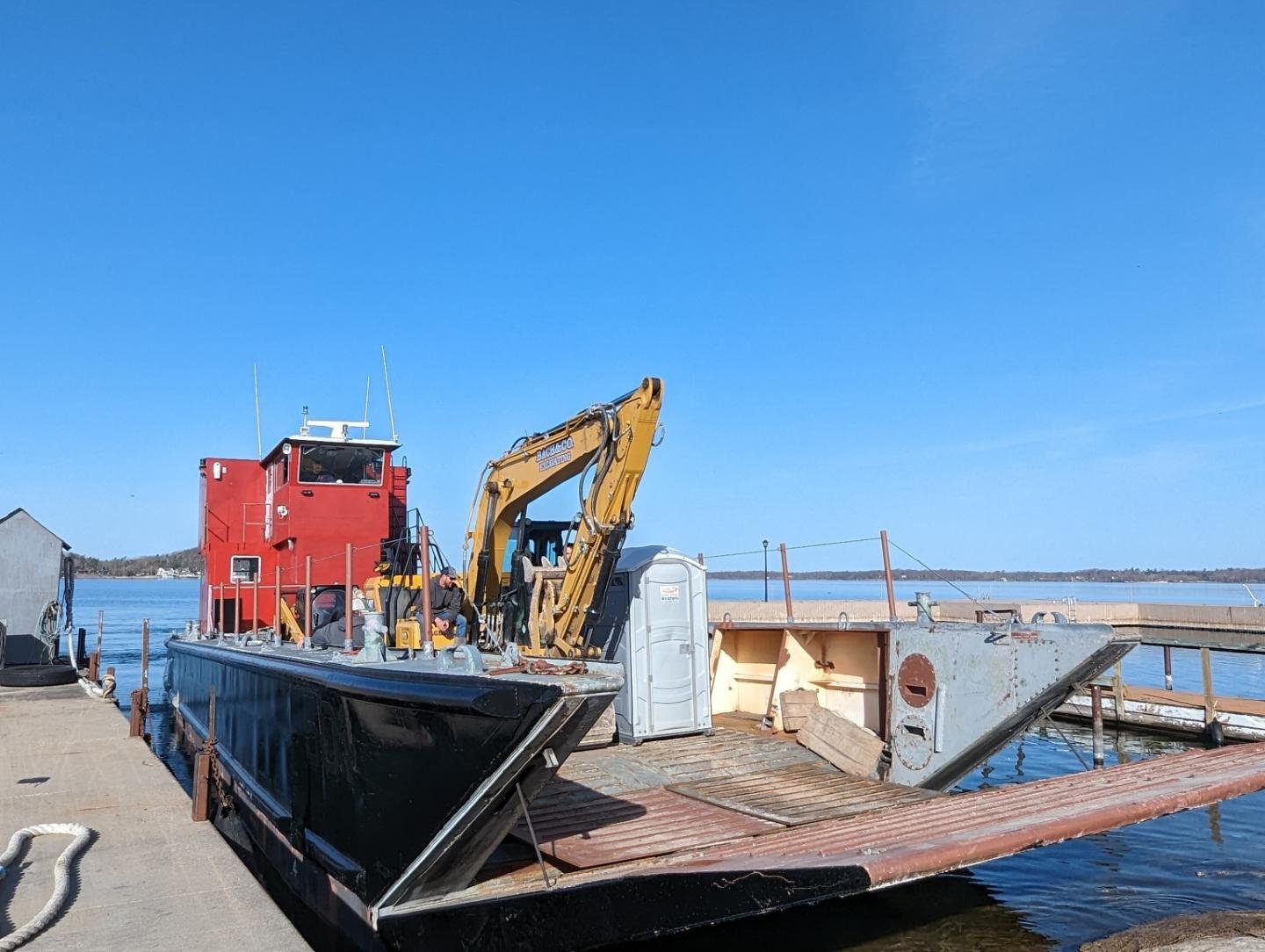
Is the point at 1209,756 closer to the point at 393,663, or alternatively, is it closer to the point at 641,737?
the point at 641,737

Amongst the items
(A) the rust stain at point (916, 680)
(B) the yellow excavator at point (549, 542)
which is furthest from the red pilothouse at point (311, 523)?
(A) the rust stain at point (916, 680)

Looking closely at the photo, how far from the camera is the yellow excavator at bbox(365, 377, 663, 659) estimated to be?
9148 millimetres

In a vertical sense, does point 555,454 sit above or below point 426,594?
above

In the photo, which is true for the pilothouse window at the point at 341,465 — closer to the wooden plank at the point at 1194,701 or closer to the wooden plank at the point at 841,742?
the wooden plank at the point at 841,742

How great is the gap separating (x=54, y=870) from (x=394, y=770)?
2.85 meters

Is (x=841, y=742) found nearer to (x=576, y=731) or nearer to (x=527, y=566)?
(x=527, y=566)

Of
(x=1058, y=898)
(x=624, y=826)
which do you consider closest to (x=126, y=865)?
(x=624, y=826)

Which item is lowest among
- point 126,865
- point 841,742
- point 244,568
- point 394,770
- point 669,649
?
point 126,865

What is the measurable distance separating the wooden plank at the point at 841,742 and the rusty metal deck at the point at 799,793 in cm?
16

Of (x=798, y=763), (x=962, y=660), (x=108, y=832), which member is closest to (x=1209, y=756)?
(x=962, y=660)

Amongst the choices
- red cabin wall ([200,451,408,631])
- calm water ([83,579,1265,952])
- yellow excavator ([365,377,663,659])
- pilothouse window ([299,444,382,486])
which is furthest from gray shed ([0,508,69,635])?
calm water ([83,579,1265,952])

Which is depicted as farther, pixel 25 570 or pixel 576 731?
pixel 25 570

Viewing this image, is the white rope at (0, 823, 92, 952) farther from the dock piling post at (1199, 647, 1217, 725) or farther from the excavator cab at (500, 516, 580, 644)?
the dock piling post at (1199, 647, 1217, 725)

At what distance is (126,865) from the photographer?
6594 millimetres
